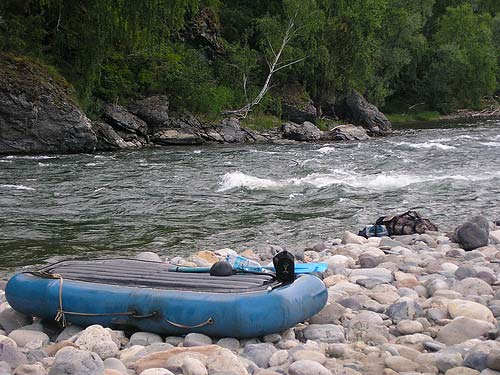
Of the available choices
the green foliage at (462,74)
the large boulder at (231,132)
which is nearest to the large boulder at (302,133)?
the large boulder at (231,132)

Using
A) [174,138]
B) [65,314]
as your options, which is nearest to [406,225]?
[65,314]

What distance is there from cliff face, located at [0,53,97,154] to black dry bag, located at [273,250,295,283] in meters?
15.6

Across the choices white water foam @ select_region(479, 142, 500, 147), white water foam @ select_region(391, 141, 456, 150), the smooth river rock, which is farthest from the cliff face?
the smooth river rock

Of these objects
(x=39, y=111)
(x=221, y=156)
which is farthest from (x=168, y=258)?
(x=39, y=111)

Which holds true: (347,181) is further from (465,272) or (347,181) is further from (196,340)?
(196,340)

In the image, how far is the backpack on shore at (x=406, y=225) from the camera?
780cm

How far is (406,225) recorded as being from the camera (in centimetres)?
785

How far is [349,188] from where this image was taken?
11.8 meters

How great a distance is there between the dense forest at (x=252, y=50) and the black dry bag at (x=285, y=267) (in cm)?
1720

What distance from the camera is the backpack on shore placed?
25.6 feet

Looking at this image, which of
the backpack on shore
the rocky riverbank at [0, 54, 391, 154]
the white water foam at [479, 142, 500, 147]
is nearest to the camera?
the backpack on shore

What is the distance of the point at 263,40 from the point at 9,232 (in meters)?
24.4

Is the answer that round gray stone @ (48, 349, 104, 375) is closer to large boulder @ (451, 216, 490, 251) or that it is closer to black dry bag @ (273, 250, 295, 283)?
black dry bag @ (273, 250, 295, 283)

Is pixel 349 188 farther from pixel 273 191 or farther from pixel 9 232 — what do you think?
pixel 9 232
